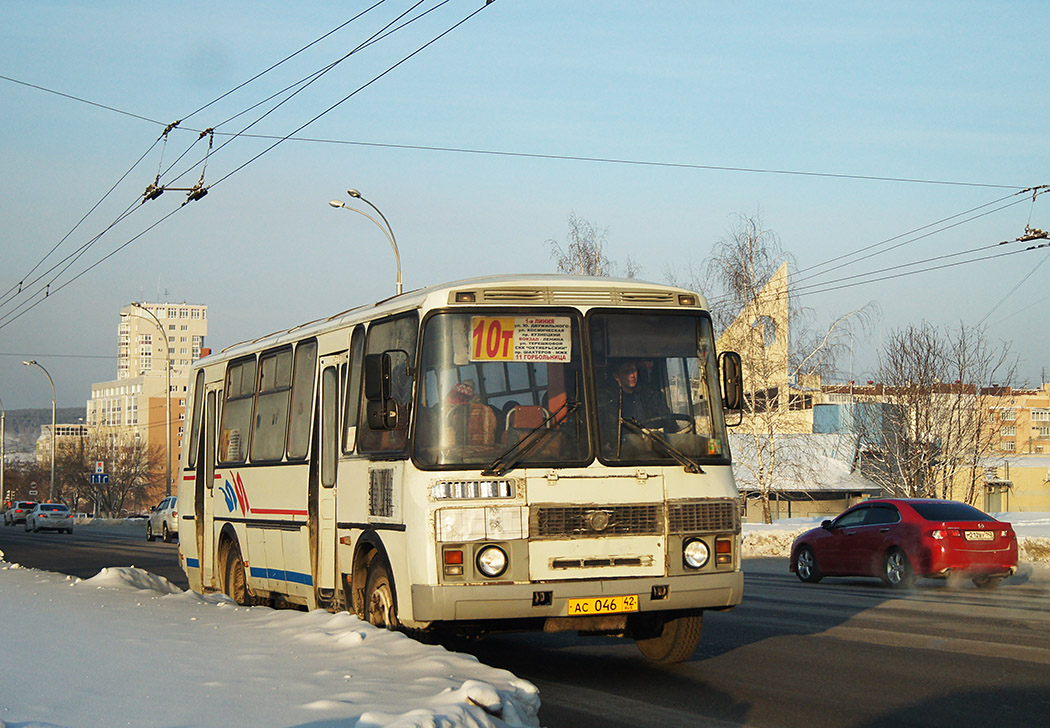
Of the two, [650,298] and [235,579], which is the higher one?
[650,298]

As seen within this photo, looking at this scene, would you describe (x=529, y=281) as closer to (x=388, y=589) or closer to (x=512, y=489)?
(x=512, y=489)

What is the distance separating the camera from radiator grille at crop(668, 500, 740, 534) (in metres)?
9.15

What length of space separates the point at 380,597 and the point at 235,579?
5.27 metres

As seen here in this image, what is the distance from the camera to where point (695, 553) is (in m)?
9.17

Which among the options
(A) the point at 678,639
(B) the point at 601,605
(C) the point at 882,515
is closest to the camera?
(B) the point at 601,605

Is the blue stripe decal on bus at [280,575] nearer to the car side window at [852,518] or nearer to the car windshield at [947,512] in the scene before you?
the car windshield at [947,512]

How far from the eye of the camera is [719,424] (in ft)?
31.6

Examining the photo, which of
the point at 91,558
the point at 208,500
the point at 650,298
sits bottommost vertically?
the point at 91,558

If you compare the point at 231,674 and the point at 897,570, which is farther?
the point at 897,570

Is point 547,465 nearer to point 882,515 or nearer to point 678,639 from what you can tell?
point 678,639

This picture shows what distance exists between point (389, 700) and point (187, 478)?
35.1 ft

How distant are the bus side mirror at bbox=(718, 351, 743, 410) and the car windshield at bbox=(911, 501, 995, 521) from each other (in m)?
10.5

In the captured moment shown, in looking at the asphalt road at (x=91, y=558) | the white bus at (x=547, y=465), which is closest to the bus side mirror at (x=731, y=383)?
the white bus at (x=547, y=465)

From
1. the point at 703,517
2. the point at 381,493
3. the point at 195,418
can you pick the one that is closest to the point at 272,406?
the point at 195,418
